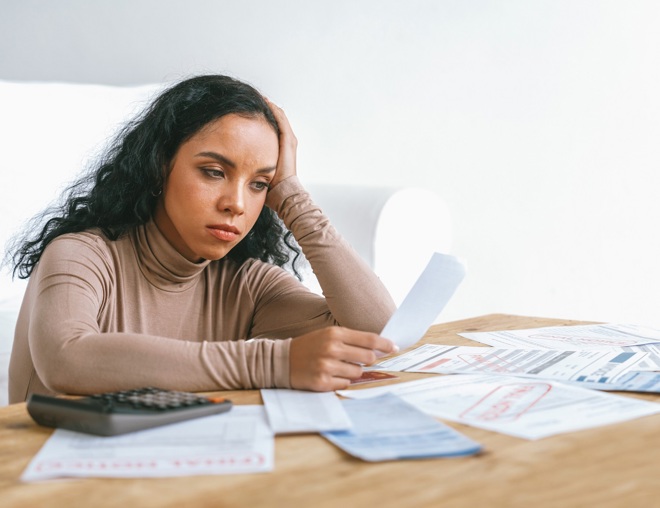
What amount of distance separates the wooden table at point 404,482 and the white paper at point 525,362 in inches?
10.0

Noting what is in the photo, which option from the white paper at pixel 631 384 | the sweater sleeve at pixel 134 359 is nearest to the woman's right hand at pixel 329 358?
the sweater sleeve at pixel 134 359

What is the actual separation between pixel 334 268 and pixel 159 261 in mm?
274

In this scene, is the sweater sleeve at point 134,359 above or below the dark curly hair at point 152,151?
below

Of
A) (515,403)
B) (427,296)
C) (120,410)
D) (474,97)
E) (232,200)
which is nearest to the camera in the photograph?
(120,410)

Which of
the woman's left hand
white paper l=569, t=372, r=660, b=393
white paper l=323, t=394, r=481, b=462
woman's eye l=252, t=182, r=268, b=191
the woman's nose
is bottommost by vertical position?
white paper l=323, t=394, r=481, b=462

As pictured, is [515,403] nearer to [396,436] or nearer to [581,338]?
[396,436]

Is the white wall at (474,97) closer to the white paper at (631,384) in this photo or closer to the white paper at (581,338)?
the white paper at (581,338)

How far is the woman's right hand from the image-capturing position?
915 mm

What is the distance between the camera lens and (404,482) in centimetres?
63

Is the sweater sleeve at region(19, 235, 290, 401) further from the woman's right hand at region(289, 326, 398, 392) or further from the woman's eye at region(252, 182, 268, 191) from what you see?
the woman's eye at region(252, 182, 268, 191)

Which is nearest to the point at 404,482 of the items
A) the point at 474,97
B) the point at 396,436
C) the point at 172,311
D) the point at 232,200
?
the point at 396,436

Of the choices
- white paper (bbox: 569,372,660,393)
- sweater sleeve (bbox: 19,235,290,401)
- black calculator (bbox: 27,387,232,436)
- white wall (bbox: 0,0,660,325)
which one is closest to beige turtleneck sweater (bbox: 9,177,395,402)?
Answer: sweater sleeve (bbox: 19,235,290,401)

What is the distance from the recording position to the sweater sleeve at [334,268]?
4.40 feet

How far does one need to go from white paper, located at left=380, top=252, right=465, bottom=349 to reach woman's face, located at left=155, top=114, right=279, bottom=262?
322mm
